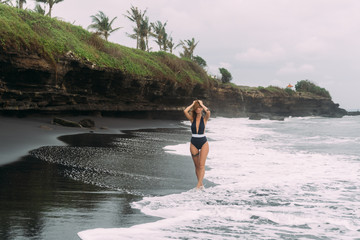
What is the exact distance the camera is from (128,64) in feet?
75.4

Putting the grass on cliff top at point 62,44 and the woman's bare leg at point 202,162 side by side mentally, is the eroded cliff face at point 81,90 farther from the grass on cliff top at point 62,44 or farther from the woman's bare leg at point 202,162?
the woman's bare leg at point 202,162

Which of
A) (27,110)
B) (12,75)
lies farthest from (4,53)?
(27,110)

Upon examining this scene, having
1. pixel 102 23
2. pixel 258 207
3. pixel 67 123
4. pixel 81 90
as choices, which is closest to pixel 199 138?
pixel 258 207

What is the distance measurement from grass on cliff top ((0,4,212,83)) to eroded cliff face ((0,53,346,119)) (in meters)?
0.47

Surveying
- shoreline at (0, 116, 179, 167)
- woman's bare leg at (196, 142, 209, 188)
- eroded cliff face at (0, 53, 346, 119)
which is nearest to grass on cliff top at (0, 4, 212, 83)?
eroded cliff face at (0, 53, 346, 119)

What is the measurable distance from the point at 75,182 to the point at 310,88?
237 feet

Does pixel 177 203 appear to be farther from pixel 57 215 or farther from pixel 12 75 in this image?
pixel 12 75

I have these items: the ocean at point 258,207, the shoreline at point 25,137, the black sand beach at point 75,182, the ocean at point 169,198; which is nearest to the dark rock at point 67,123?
the shoreline at point 25,137

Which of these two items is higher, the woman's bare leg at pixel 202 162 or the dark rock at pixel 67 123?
the dark rock at pixel 67 123

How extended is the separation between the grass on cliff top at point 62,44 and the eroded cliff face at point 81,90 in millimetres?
474

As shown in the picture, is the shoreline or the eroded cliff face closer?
the shoreline

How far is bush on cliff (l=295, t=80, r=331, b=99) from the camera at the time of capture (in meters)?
69.1

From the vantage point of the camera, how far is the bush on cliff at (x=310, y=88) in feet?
227

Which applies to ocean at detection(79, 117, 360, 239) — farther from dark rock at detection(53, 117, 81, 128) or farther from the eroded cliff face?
the eroded cliff face
